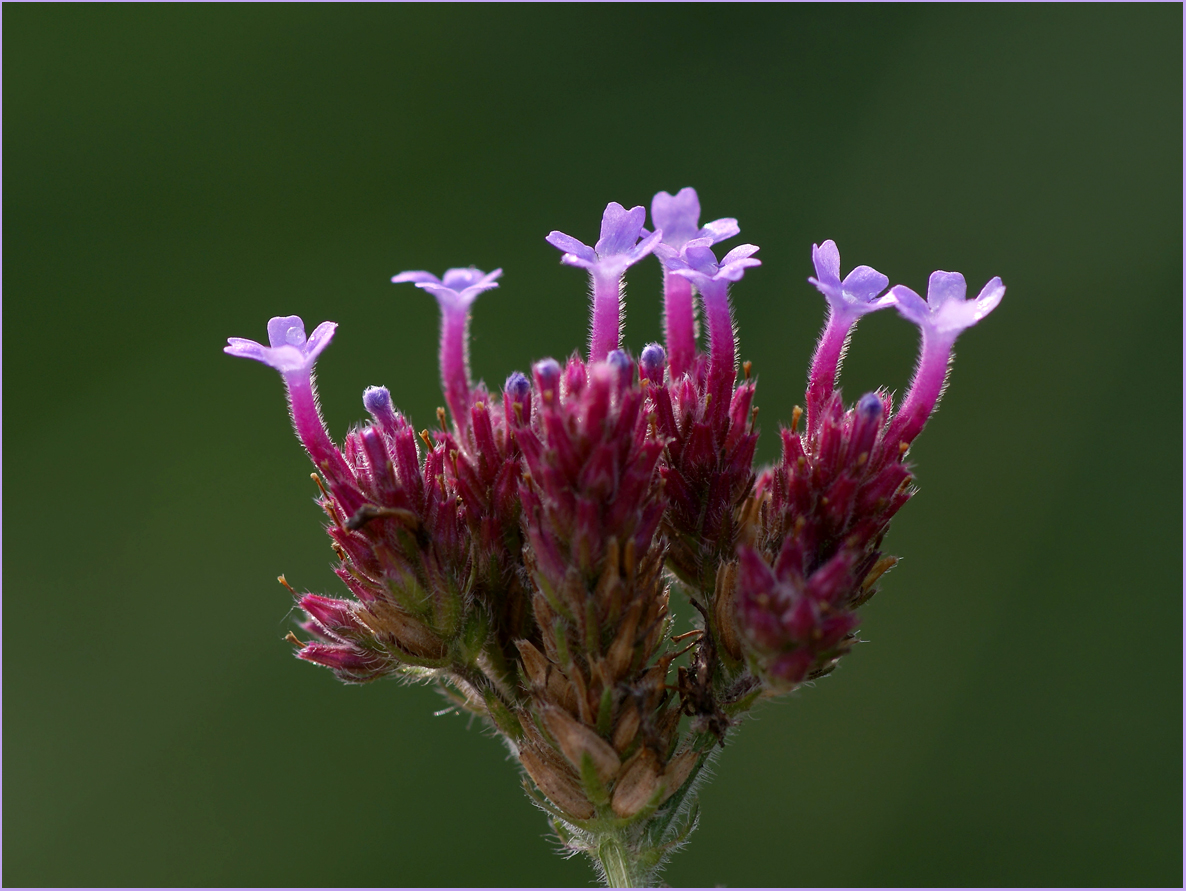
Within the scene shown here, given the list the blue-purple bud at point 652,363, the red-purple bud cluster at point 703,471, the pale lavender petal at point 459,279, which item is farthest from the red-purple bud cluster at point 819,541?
the pale lavender petal at point 459,279

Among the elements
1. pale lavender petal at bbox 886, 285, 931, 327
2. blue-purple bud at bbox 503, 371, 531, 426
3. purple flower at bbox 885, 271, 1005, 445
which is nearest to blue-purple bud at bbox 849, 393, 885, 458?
purple flower at bbox 885, 271, 1005, 445

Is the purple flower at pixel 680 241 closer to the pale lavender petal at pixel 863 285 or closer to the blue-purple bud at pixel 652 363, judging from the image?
the blue-purple bud at pixel 652 363

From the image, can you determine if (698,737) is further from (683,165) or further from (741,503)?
(683,165)

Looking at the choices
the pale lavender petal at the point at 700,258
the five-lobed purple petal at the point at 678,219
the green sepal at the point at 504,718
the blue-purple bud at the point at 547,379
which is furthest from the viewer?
the five-lobed purple petal at the point at 678,219

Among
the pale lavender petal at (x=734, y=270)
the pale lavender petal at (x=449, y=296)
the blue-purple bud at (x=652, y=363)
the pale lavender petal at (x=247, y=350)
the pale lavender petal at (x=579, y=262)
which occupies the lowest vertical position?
the pale lavender petal at (x=247, y=350)

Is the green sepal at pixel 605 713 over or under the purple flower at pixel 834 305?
under

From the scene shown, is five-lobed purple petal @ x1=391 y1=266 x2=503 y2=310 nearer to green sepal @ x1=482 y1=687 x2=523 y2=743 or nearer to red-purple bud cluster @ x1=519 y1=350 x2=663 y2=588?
red-purple bud cluster @ x1=519 y1=350 x2=663 y2=588

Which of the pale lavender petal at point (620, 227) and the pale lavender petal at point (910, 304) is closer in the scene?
the pale lavender petal at point (910, 304)
